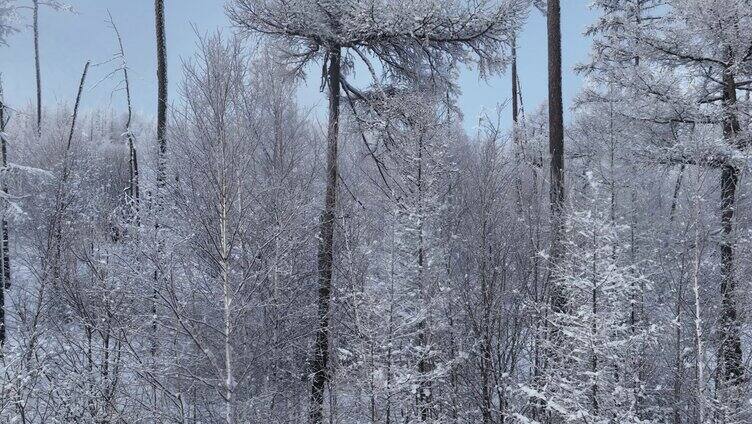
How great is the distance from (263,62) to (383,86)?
9.66 ft

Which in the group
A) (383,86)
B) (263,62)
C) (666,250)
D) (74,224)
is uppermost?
(263,62)

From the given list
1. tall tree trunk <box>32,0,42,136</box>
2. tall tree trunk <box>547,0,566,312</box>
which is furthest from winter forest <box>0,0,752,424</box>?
tall tree trunk <box>32,0,42,136</box>

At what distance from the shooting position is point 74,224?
38.8 ft

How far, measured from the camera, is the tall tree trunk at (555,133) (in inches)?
322

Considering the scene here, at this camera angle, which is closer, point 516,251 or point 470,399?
point 470,399

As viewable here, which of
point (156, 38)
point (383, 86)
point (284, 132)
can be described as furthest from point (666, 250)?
point (156, 38)

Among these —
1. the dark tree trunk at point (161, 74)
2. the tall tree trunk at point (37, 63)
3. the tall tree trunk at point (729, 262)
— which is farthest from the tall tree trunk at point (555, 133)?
the tall tree trunk at point (37, 63)

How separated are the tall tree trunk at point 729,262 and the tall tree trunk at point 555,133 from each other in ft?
9.56

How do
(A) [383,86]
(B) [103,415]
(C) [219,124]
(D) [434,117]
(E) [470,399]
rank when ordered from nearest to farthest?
1. (C) [219,124]
2. (B) [103,415]
3. (E) [470,399]
4. (D) [434,117]
5. (A) [383,86]

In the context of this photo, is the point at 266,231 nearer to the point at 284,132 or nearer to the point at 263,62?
the point at 284,132

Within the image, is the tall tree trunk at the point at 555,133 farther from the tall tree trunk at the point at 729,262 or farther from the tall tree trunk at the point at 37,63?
the tall tree trunk at the point at 37,63

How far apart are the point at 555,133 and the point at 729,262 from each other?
14.6 feet

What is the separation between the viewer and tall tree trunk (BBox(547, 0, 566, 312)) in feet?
26.9

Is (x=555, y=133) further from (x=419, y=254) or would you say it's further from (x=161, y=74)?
(x=161, y=74)
